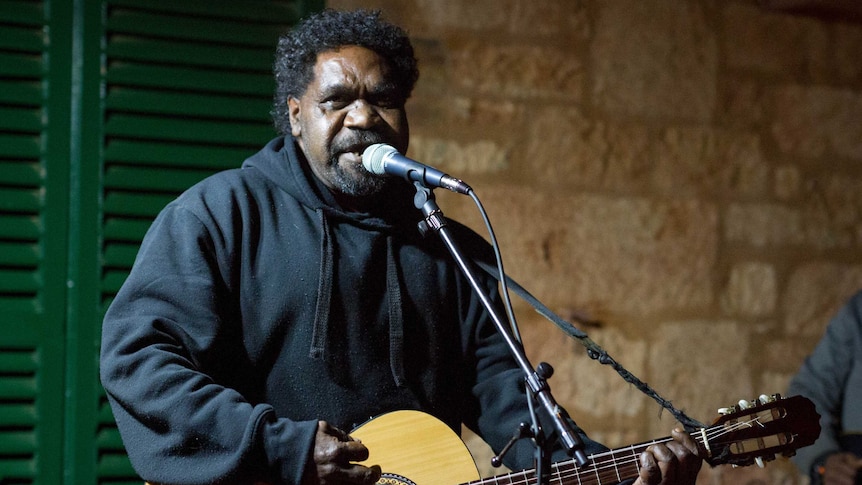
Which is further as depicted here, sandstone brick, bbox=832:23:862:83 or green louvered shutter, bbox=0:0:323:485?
sandstone brick, bbox=832:23:862:83

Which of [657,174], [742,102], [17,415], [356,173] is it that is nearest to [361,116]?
[356,173]

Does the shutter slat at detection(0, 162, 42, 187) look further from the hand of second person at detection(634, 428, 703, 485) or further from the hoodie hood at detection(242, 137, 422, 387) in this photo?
the hand of second person at detection(634, 428, 703, 485)

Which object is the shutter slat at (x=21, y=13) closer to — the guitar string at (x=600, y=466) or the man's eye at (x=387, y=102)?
the man's eye at (x=387, y=102)

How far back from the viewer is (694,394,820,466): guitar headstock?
2.09m

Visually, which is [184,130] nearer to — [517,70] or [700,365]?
[517,70]

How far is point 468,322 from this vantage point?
2480 mm

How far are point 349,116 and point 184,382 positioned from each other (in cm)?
75

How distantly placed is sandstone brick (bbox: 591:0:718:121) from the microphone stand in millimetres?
1823

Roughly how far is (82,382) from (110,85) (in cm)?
89

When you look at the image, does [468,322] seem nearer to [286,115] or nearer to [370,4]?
[286,115]

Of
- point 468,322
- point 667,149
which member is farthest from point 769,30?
point 468,322

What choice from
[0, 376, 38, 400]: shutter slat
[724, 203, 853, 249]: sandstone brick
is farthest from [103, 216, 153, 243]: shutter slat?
[724, 203, 853, 249]: sandstone brick

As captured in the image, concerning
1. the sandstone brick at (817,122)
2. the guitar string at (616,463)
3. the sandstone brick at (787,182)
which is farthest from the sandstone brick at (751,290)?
the guitar string at (616,463)

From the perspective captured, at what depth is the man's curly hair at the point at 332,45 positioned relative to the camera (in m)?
2.40
